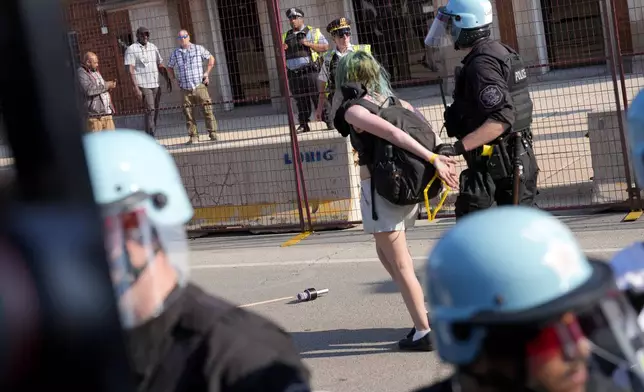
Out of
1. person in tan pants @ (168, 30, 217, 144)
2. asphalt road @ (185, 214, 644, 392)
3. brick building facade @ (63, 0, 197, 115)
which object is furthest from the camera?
brick building facade @ (63, 0, 197, 115)

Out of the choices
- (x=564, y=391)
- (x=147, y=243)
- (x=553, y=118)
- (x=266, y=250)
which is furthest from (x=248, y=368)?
(x=553, y=118)

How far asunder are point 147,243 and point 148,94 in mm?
10356

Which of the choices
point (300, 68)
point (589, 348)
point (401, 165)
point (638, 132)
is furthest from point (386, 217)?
point (300, 68)

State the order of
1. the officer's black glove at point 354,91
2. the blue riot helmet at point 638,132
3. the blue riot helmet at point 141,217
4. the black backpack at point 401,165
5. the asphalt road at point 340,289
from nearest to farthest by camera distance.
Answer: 1. the blue riot helmet at point 141,217
2. the blue riot helmet at point 638,132
3. the black backpack at point 401,165
4. the officer's black glove at point 354,91
5. the asphalt road at point 340,289

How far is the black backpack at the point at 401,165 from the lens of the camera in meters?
5.18

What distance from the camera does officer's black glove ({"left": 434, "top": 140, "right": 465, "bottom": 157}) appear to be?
A: 5.06m

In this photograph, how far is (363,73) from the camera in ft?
17.4

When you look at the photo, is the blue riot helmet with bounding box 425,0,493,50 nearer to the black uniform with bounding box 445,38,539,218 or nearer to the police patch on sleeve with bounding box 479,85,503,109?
the black uniform with bounding box 445,38,539,218

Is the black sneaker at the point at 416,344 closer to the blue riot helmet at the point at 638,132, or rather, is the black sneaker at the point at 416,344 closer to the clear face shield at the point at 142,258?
the blue riot helmet at the point at 638,132

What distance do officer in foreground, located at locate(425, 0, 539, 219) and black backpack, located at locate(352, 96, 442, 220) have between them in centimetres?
16

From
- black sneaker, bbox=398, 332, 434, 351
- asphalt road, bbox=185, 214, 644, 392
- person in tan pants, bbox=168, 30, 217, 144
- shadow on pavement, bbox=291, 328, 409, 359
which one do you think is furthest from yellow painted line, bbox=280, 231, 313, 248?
person in tan pants, bbox=168, 30, 217, 144

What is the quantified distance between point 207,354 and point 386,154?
11.1 feet

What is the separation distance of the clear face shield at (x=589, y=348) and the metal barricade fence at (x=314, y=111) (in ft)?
19.7

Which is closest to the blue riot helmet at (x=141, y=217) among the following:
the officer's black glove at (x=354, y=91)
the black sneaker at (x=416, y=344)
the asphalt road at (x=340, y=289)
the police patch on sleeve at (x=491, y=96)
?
the asphalt road at (x=340, y=289)
